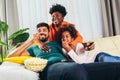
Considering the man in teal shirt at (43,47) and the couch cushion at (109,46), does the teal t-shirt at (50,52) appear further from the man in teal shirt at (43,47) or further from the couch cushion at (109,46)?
the couch cushion at (109,46)

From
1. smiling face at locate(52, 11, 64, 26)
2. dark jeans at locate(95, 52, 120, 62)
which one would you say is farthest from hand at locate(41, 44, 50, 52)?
dark jeans at locate(95, 52, 120, 62)

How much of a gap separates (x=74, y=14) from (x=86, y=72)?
5.25 ft

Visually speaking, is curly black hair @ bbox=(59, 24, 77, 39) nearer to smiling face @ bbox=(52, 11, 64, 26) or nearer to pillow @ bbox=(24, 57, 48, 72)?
smiling face @ bbox=(52, 11, 64, 26)

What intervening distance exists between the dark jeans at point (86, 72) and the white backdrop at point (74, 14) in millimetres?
1474

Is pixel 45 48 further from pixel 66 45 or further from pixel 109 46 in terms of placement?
pixel 109 46

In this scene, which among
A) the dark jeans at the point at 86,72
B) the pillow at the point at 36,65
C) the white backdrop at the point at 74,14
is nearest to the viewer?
the dark jeans at the point at 86,72

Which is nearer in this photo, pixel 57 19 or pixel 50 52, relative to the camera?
pixel 50 52

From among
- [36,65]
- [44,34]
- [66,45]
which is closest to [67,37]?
[66,45]

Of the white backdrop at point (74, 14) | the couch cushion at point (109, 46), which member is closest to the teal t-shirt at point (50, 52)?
the couch cushion at point (109, 46)

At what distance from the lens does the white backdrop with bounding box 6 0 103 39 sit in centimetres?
276

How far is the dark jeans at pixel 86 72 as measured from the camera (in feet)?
4.02

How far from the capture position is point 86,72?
126cm

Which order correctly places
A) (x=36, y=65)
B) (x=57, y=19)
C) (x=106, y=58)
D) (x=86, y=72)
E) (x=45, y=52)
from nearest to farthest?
1. (x=86, y=72)
2. (x=36, y=65)
3. (x=106, y=58)
4. (x=45, y=52)
5. (x=57, y=19)

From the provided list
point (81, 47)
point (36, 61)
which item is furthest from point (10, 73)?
point (81, 47)
